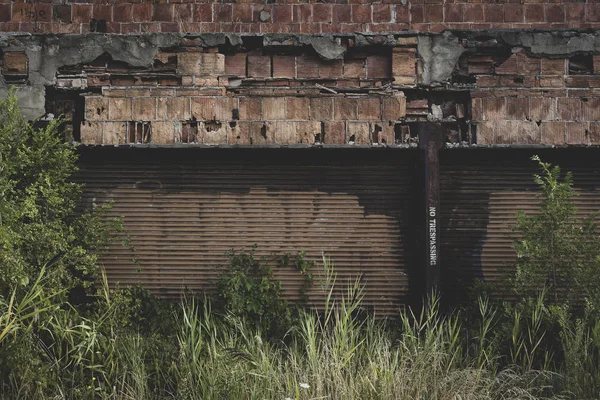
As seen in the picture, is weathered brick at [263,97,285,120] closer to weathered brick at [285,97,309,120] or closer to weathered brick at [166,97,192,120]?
weathered brick at [285,97,309,120]

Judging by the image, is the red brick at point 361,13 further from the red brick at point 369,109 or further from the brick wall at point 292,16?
the red brick at point 369,109

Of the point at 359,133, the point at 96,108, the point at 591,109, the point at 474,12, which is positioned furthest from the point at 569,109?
the point at 96,108

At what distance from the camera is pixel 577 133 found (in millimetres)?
5938

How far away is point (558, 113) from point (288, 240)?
123 inches

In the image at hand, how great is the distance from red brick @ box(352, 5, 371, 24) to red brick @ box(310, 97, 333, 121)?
3.74 feet

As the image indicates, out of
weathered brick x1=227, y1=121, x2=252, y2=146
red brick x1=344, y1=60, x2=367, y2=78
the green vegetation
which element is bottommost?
the green vegetation

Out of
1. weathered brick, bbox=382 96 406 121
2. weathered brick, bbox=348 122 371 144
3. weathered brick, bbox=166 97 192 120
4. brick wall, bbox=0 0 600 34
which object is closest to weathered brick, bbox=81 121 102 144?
weathered brick, bbox=166 97 192 120

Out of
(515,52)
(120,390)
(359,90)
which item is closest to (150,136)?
(359,90)

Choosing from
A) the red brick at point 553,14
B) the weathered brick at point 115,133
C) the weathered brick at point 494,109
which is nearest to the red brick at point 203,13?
the weathered brick at point 115,133

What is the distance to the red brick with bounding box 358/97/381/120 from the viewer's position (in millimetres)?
5984

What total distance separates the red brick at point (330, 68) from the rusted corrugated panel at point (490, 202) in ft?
4.69

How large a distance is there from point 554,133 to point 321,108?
244 centimetres

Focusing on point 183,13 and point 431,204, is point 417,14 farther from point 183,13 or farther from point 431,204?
point 183,13

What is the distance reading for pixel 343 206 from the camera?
607 centimetres
